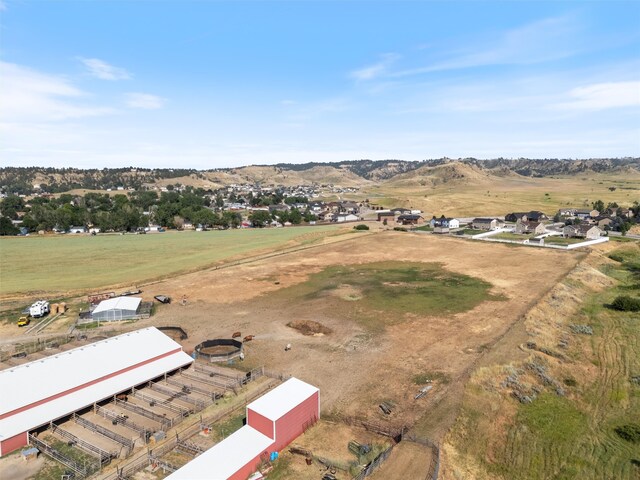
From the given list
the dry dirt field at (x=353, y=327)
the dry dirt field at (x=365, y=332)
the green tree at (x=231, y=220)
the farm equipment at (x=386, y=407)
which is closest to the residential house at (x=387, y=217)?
the green tree at (x=231, y=220)

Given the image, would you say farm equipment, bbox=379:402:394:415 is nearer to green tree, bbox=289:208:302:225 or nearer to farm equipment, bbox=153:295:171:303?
farm equipment, bbox=153:295:171:303

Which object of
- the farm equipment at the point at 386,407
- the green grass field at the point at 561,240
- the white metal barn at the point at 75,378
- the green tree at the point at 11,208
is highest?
the green tree at the point at 11,208

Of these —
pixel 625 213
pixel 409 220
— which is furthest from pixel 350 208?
pixel 625 213

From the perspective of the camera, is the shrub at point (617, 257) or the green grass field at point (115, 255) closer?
the green grass field at point (115, 255)

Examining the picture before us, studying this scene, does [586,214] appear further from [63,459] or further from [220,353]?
[63,459]

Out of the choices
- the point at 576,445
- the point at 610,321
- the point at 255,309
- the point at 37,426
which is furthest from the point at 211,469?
the point at 610,321

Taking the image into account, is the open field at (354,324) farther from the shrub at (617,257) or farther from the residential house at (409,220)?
the residential house at (409,220)

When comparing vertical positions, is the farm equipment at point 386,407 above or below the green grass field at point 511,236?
below
